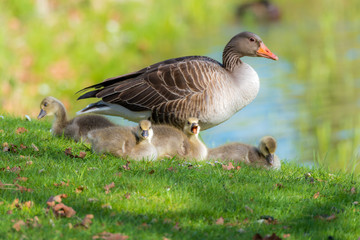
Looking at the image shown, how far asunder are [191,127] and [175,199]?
245cm

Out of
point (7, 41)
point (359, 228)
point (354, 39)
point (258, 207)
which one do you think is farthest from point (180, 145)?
point (354, 39)

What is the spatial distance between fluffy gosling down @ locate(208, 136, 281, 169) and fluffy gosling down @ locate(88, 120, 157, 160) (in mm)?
1137

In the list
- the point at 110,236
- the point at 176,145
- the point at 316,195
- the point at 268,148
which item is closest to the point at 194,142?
the point at 176,145

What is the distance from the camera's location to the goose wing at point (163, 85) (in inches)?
377

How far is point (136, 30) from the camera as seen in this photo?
26000mm

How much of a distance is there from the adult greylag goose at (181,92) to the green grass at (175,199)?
1635mm

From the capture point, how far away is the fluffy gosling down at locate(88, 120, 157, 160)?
26.5ft

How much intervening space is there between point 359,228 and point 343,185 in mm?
1487

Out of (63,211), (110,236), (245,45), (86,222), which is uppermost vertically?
(245,45)

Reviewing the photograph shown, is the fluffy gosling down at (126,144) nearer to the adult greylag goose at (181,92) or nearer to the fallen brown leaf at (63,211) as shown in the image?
the adult greylag goose at (181,92)

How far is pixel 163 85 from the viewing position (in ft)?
32.0

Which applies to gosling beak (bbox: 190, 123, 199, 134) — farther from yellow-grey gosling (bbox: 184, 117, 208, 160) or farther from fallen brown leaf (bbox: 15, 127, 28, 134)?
fallen brown leaf (bbox: 15, 127, 28, 134)

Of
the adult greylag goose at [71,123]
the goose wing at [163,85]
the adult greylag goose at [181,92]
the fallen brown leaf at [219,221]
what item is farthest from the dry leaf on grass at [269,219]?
the adult greylag goose at [71,123]

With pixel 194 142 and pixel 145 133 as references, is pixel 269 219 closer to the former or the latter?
pixel 145 133
